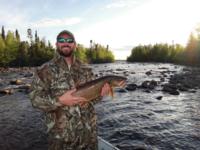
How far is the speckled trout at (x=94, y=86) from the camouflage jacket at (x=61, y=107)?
529 millimetres

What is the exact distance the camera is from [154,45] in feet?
443

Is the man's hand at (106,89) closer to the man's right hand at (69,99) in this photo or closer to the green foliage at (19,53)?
the man's right hand at (69,99)

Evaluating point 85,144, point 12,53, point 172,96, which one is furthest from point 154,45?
point 85,144

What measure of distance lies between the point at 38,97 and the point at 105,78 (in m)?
1.16

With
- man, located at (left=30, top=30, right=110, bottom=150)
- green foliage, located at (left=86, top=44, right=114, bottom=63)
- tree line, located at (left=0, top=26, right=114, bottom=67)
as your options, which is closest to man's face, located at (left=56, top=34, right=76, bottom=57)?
man, located at (left=30, top=30, right=110, bottom=150)

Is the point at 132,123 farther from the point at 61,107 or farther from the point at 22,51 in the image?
the point at 22,51

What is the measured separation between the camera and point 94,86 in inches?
174

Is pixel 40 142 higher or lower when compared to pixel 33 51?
lower

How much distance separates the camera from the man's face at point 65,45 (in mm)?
4852

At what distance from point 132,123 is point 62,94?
12291 millimetres

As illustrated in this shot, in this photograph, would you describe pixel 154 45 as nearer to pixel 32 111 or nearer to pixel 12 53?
pixel 12 53

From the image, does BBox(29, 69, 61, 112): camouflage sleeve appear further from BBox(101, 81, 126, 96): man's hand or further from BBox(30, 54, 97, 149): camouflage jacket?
BBox(101, 81, 126, 96): man's hand

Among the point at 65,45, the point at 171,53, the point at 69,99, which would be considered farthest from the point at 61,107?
the point at 171,53

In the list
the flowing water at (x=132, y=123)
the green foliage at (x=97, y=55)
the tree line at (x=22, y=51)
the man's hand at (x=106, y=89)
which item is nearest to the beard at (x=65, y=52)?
the man's hand at (x=106, y=89)
